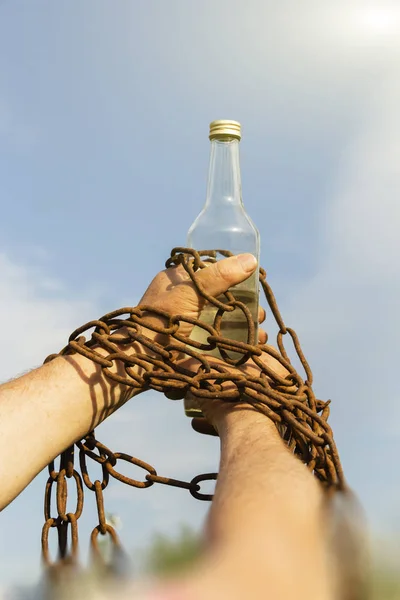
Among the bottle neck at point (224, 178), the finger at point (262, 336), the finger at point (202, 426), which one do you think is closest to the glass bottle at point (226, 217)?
the bottle neck at point (224, 178)

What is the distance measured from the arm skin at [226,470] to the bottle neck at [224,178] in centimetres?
28

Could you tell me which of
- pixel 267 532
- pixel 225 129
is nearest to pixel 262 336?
pixel 225 129

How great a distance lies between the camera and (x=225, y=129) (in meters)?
2.10

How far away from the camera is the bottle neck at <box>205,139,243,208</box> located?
2.20 m

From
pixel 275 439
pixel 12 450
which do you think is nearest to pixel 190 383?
pixel 275 439

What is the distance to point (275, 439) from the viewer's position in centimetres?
152

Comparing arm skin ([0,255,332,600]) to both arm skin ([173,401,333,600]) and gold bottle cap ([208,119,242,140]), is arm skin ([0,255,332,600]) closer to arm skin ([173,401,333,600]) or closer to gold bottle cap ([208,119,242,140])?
arm skin ([173,401,333,600])

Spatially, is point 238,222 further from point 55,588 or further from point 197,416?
point 55,588

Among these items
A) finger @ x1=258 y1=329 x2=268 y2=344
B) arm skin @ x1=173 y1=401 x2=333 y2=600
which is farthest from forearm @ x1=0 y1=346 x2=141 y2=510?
arm skin @ x1=173 y1=401 x2=333 y2=600

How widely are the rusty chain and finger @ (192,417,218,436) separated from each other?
0.12m

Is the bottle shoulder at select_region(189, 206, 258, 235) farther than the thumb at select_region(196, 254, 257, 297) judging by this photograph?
Yes

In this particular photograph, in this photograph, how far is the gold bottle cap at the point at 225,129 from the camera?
210cm

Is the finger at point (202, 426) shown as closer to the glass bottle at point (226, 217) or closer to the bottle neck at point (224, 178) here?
the glass bottle at point (226, 217)

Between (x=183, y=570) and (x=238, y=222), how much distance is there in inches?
48.5
